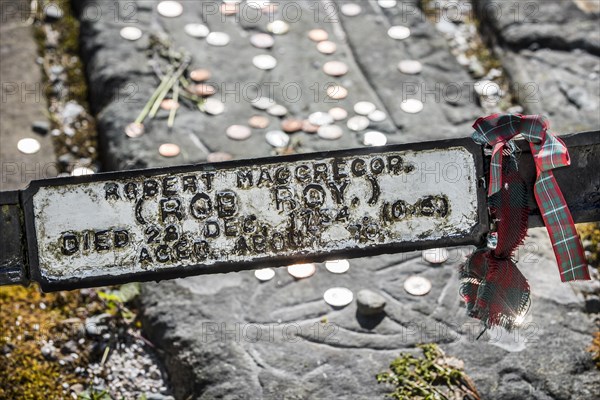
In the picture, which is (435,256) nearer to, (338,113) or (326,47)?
(338,113)

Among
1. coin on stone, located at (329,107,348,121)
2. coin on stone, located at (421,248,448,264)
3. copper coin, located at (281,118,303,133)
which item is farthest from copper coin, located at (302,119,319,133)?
coin on stone, located at (421,248,448,264)

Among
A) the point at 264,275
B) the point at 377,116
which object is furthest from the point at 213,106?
the point at 264,275

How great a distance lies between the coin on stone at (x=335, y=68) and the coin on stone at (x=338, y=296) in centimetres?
138

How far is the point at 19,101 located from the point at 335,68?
5.20 feet

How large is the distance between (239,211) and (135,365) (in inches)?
47.7

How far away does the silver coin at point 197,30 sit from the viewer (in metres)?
4.51

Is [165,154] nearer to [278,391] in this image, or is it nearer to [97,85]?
[97,85]

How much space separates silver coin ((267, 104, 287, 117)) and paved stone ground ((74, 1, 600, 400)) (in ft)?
0.13

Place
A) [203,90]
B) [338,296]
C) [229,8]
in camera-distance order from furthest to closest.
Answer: [229,8], [203,90], [338,296]

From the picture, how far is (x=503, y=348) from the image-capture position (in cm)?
315

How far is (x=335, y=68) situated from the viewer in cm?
438

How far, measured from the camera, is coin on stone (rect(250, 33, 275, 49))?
4.49 metres

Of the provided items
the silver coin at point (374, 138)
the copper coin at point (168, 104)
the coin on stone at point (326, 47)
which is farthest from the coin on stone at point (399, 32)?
the copper coin at point (168, 104)

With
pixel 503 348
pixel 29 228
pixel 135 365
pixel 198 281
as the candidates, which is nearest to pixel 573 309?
pixel 503 348
